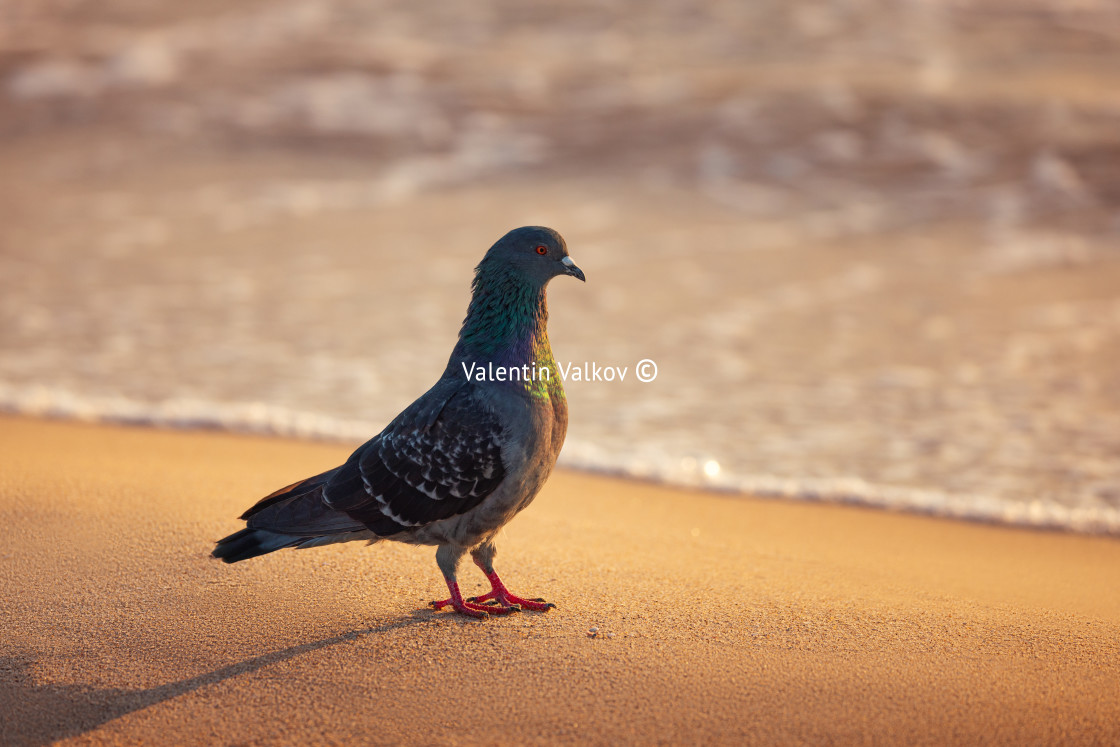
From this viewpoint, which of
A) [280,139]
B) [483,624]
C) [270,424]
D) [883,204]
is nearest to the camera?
[483,624]

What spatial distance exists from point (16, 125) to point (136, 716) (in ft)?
41.1

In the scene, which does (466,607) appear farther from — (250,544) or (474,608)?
(250,544)

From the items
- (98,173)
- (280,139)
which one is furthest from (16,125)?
(280,139)

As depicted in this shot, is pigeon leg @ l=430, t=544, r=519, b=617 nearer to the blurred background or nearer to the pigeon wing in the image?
the pigeon wing

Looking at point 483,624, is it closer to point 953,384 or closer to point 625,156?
point 953,384

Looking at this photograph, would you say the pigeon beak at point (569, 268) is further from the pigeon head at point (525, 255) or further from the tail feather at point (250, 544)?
the tail feather at point (250, 544)

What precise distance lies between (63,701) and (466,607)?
145 centimetres

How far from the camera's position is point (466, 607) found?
4.04 m

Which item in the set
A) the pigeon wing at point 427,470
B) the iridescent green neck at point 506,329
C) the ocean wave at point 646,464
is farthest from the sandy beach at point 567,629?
the iridescent green neck at point 506,329

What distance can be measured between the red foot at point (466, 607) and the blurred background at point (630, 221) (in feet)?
6.48

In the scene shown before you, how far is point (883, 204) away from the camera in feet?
37.3

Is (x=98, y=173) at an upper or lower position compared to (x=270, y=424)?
upper

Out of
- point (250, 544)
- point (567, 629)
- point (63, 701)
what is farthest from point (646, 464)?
point (63, 701)

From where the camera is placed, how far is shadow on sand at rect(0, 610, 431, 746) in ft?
10.6
